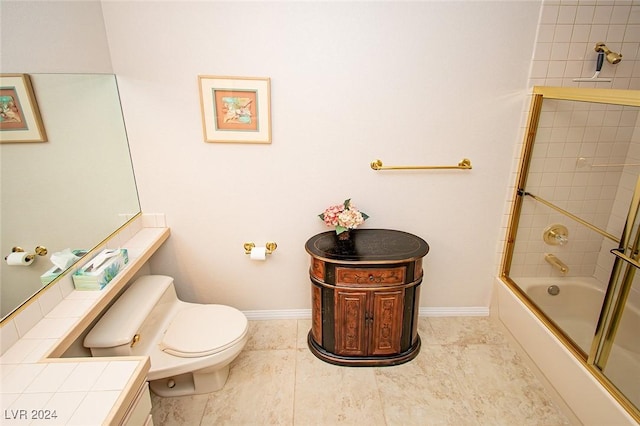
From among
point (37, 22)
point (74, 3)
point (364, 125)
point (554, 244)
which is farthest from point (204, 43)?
point (554, 244)

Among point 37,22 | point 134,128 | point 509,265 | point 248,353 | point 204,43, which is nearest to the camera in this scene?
point 37,22

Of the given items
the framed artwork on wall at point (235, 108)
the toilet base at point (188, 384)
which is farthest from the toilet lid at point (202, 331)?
the framed artwork on wall at point (235, 108)

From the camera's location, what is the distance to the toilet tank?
5.46 feet

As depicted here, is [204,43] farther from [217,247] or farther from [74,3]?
[217,247]

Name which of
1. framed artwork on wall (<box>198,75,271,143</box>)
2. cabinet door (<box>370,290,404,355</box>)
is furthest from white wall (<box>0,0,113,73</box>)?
cabinet door (<box>370,290,404,355</box>)

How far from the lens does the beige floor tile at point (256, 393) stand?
1851 mm

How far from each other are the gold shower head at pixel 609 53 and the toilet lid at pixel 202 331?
261 cm

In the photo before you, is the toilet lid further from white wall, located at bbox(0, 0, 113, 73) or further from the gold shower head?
the gold shower head

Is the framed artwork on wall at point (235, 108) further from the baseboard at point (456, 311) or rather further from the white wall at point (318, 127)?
the baseboard at point (456, 311)

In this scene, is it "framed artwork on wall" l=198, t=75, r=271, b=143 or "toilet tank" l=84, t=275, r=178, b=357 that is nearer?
"toilet tank" l=84, t=275, r=178, b=357

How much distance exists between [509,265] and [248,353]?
1.91 meters

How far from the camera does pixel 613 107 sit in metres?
2.08

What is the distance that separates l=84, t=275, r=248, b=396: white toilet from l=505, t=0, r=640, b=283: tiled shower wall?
2.03m

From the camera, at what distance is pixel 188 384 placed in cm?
200
